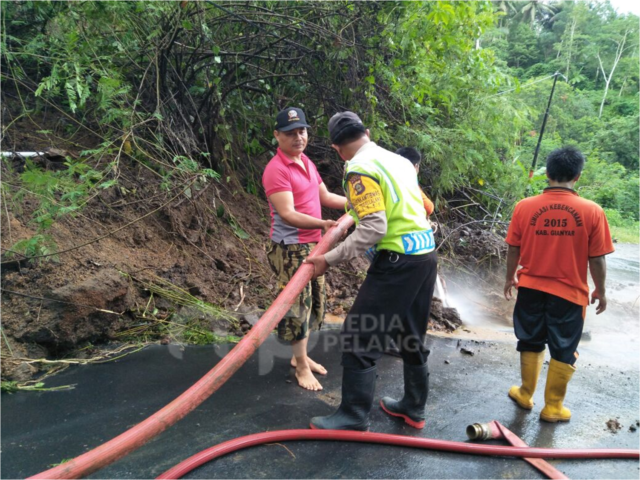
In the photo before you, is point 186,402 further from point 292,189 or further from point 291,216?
point 292,189

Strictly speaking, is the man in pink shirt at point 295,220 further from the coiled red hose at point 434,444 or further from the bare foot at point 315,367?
the coiled red hose at point 434,444

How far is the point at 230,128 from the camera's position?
559 cm

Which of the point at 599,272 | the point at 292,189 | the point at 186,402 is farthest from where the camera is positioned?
the point at 292,189

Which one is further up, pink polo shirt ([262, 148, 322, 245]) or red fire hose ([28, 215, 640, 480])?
pink polo shirt ([262, 148, 322, 245])

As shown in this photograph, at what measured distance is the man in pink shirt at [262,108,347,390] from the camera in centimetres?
299

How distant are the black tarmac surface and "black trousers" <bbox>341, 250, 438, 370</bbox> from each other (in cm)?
55

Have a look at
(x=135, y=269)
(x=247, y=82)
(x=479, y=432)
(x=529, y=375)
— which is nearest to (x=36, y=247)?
(x=135, y=269)

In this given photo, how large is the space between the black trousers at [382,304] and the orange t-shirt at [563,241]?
3.08ft

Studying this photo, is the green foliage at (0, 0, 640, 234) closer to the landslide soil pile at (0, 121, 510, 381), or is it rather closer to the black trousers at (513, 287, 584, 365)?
the landslide soil pile at (0, 121, 510, 381)

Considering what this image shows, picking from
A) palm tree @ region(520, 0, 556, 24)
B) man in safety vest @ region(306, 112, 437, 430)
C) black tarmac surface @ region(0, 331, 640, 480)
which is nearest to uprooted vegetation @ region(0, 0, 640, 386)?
black tarmac surface @ region(0, 331, 640, 480)

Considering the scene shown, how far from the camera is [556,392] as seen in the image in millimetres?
2939

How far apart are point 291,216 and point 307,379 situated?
4.00 ft

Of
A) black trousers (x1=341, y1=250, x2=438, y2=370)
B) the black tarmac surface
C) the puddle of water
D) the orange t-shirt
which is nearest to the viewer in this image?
the black tarmac surface

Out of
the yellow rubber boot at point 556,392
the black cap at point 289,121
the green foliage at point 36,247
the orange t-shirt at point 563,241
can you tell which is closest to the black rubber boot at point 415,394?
the yellow rubber boot at point 556,392
